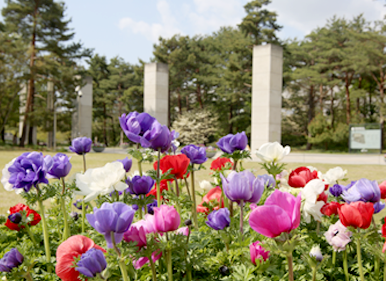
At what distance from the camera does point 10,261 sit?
0.96 meters

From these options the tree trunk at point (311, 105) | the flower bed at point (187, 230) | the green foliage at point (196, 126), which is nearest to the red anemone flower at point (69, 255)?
the flower bed at point (187, 230)

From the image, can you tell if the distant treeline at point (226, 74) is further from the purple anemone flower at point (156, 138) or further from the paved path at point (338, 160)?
the purple anemone flower at point (156, 138)

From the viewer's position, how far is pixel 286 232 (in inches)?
26.5

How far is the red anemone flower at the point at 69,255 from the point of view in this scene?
31.2 inches

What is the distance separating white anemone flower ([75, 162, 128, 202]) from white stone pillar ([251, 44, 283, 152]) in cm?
1334

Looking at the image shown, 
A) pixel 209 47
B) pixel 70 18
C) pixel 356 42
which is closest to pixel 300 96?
pixel 356 42

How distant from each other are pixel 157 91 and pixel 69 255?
16.3 meters

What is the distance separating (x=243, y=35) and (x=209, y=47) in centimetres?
Answer: 387

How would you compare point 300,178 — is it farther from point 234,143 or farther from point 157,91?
point 157,91

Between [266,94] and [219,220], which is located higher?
[266,94]

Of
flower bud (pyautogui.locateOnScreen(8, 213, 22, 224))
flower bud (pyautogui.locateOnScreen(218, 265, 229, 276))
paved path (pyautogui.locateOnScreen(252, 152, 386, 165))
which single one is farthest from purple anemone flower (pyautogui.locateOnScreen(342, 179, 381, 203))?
paved path (pyautogui.locateOnScreen(252, 152, 386, 165))

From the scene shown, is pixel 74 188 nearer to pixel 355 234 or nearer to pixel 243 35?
pixel 355 234

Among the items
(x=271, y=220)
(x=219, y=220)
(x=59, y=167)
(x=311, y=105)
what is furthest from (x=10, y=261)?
(x=311, y=105)

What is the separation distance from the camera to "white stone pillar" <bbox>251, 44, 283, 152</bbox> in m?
13.9
